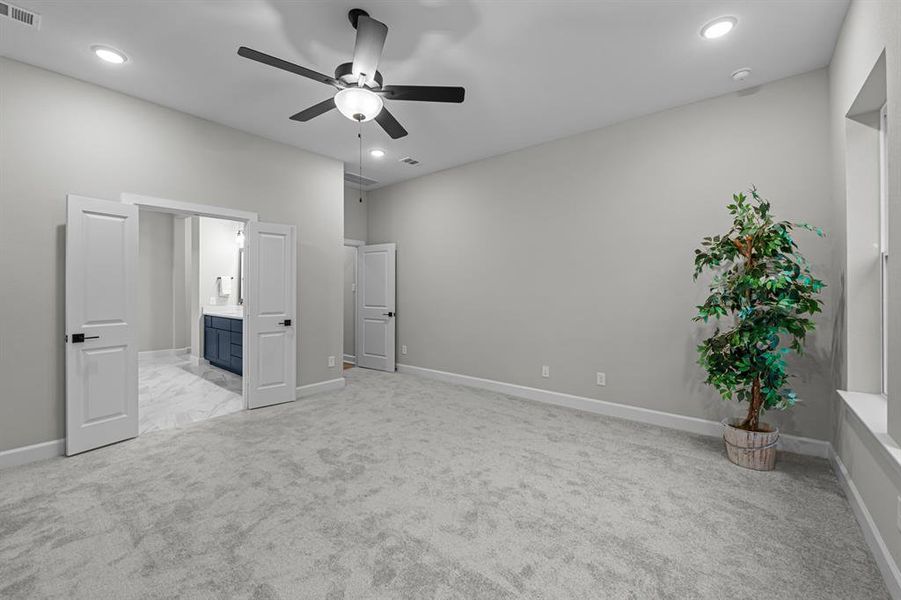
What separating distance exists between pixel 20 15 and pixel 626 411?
5.50 m

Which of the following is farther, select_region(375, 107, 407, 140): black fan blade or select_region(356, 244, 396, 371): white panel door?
select_region(356, 244, 396, 371): white panel door

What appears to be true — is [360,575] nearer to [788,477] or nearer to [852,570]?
[852,570]

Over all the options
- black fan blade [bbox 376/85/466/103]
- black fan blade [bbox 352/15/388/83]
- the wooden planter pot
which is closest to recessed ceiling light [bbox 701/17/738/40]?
black fan blade [bbox 376/85/466/103]

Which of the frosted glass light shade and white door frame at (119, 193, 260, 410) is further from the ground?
the frosted glass light shade

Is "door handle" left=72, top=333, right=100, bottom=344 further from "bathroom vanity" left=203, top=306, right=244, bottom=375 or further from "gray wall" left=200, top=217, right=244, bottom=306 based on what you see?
"gray wall" left=200, top=217, right=244, bottom=306

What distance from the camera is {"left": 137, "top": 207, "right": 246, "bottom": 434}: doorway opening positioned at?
5.93 m

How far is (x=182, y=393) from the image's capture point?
4879 millimetres

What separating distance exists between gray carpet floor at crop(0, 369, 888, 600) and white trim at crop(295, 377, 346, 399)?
1.24m

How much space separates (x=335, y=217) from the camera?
505 centimetres

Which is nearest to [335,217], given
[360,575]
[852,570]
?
[360,575]

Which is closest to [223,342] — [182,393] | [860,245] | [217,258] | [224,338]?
[224,338]

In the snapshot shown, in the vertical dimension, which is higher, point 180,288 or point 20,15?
point 20,15

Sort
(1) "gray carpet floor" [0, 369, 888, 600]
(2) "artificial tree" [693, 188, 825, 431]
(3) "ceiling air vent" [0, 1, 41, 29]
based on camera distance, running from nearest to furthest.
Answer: (1) "gray carpet floor" [0, 369, 888, 600]
(3) "ceiling air vent" [0, 1, 41, 29]
(2) "artificial tree" [693, 188, 825, 431]

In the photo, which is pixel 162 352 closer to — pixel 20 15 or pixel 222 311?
pixel 222 311
